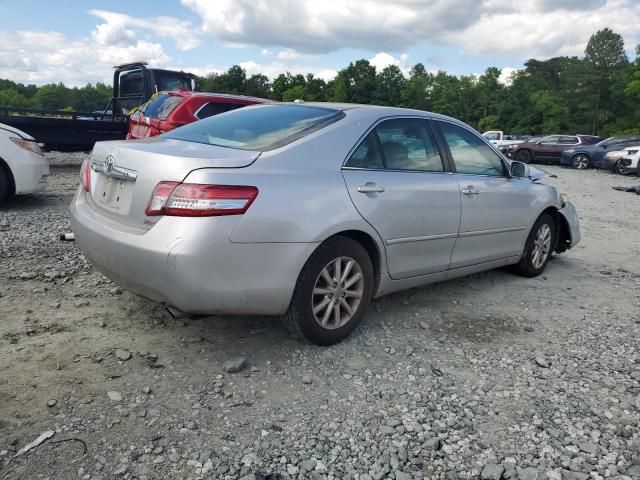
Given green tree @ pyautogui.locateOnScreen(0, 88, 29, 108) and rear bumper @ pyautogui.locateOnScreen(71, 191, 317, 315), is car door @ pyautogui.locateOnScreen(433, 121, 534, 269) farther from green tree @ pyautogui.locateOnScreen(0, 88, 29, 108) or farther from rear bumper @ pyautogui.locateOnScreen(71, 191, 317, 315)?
green tree @ pyautogui.locateOnScreen(0, 88, 29, 108)

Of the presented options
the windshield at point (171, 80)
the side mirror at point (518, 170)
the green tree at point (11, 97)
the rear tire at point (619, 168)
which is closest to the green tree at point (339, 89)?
the green tree at point (11, 97)

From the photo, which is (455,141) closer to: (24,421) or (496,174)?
(496,174)

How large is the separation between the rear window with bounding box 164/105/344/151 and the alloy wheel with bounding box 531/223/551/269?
2.75 metres

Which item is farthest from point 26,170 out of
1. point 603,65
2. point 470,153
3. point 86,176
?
point 603,65

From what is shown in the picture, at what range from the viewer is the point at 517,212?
197 inches

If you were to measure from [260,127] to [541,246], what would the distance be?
131 inches

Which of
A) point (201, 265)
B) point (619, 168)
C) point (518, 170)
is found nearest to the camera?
point (201, 265)

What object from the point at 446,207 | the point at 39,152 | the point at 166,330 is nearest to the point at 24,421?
the point at 166,330

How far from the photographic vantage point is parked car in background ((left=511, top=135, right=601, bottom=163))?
25.5 metres

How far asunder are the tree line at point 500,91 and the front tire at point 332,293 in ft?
130

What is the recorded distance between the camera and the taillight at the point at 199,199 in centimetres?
283

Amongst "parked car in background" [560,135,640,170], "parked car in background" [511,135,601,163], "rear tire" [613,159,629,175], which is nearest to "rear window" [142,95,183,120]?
"rear tire" [613,159,629,175]

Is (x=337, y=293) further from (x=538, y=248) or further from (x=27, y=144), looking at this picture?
(x=27, y=144)

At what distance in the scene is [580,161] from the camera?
24.0 metres
